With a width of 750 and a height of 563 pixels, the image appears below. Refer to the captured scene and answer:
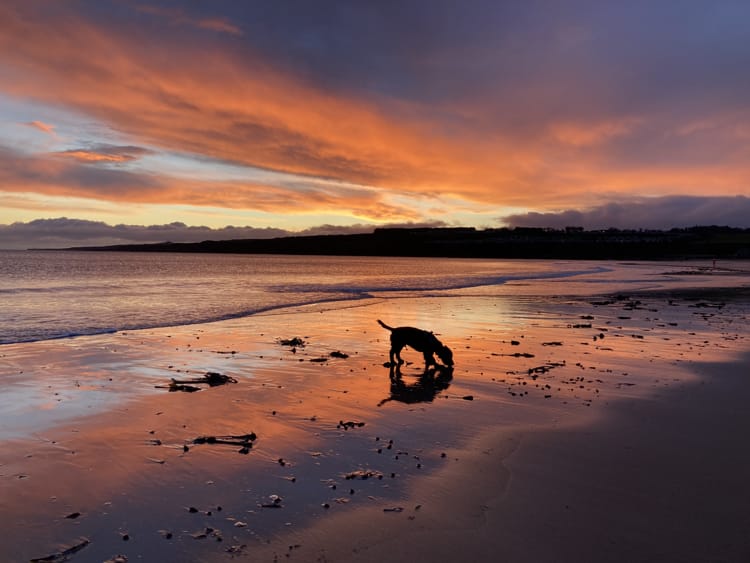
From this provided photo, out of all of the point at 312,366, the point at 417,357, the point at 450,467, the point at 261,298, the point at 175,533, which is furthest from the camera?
the point at 261,298

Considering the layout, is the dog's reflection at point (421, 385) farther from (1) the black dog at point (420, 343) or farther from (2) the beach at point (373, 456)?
(1) the black dog at point (420, 343)

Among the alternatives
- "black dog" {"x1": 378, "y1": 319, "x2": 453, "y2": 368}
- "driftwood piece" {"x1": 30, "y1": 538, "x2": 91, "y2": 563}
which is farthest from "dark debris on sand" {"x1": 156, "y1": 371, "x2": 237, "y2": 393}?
"driftwood piece" {"x1": 30, "y1": 538, "x2": 91, "y2": 563}

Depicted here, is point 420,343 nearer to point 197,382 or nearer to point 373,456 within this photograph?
Result: point 197,382

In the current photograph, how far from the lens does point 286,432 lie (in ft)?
29.8

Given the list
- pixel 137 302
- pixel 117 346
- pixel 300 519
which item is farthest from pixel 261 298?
pixel 300 519

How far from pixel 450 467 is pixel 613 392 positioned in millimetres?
5883

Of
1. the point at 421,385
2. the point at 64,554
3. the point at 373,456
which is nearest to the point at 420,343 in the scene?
the point at 421,385

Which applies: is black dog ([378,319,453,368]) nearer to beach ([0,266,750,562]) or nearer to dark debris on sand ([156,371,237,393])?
beach ([0,266,750,562])

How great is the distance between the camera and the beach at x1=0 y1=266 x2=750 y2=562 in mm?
5570

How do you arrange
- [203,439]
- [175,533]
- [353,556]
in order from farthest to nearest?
[203,439], [175,533], [353,556]

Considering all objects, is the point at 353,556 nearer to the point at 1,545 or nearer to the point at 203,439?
the point at 1,545

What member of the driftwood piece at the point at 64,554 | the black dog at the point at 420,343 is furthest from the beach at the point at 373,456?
the black dog at the point at 420,343

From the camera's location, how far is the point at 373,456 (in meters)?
8.00

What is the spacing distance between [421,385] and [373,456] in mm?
4964
